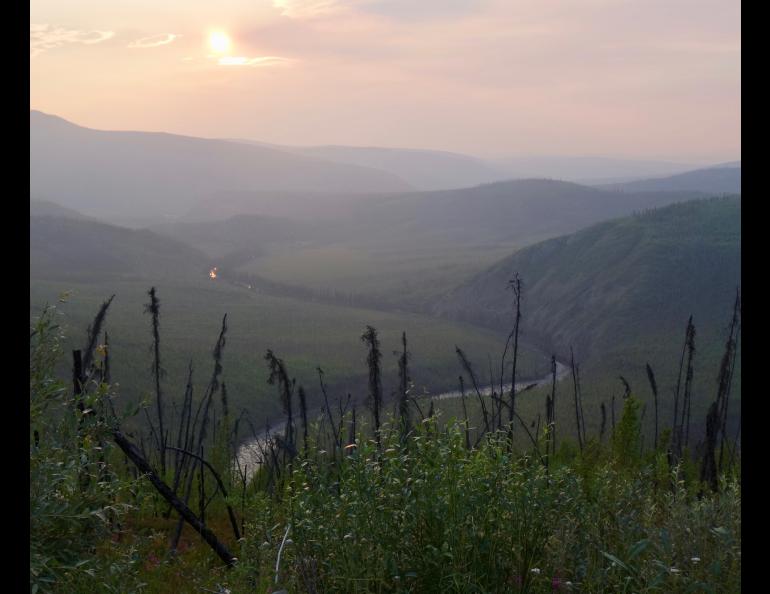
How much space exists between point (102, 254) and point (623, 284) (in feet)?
331

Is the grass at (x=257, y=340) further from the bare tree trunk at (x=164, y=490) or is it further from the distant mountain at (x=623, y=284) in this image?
the bare tree trunk at (x=164, y=490)

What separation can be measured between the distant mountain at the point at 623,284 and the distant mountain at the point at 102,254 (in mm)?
62122

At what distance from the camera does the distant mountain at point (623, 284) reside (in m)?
86.1

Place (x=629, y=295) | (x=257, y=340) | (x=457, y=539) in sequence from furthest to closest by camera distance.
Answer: (x=629, y=295), (x=257, y=340), (x=457, y=539)

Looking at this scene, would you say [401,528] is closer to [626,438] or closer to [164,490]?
[164,490]

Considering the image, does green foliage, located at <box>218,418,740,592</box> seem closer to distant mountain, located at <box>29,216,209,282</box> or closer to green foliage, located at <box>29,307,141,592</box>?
green foliage, located at <box>29,307,141,592</box>

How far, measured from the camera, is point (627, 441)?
16078 mm

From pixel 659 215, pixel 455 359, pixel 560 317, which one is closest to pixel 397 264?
pixel 659 215

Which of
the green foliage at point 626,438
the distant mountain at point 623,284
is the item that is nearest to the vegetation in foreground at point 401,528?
the green foliage at point 626,438

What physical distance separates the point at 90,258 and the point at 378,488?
154 m

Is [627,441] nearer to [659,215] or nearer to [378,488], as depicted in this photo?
[378,488]

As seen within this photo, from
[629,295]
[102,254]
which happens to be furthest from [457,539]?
[102,254]

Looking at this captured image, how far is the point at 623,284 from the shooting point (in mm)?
101438
